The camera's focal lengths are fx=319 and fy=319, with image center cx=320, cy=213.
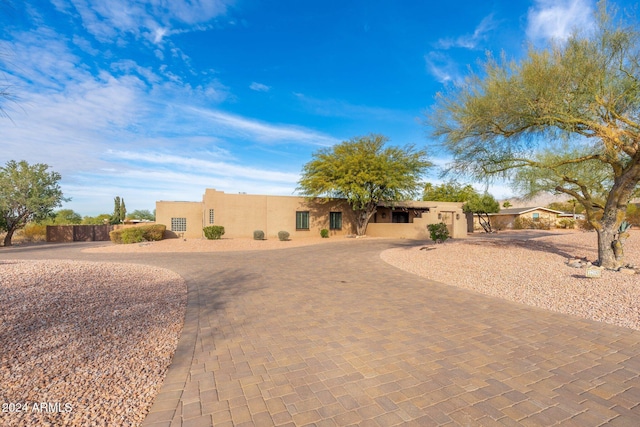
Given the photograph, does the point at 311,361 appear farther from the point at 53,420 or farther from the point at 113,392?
the point at 53,420

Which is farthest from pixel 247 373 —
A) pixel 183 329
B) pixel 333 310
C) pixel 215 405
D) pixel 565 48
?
pixel 565 48

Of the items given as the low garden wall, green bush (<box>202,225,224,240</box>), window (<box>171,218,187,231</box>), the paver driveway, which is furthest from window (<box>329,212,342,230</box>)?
the paver driveway

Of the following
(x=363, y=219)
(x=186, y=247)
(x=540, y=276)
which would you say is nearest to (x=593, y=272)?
(x=540, y=276)

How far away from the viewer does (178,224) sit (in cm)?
2314

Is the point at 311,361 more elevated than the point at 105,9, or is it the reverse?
the point at 105,9

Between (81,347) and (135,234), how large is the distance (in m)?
16.6

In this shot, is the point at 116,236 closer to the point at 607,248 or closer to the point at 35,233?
the point at 35,233

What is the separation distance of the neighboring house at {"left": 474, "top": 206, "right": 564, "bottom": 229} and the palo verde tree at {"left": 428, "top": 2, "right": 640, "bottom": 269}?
28.2 m

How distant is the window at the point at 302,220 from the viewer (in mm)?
24827

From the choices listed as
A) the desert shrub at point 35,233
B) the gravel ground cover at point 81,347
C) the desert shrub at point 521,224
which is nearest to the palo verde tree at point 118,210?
the desert shrub at point 35,233

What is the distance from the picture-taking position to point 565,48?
26.6 ft

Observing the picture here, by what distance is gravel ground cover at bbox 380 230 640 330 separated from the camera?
583 centimetres

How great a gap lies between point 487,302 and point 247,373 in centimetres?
497

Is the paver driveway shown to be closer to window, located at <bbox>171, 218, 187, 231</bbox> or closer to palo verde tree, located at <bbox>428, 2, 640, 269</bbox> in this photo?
palo verde tree, located at <bbox>428, 2, 640, 269</bbox>
